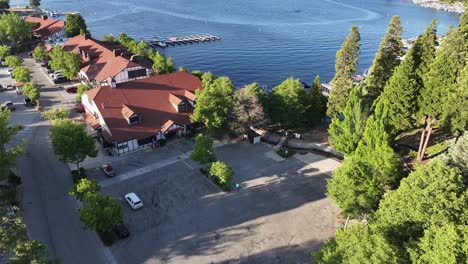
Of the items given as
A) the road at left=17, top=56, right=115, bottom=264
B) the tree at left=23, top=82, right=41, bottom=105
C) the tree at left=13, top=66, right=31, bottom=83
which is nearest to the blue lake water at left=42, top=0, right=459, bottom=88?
the tree at left=13, top=66, right=31, bottom=83

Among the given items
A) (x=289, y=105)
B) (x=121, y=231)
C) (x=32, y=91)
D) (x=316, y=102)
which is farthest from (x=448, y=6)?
(x=121, y=231)

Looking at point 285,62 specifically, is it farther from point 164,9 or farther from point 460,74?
point 164,9

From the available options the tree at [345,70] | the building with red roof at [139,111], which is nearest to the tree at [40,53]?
the building with red roof at [139,111]

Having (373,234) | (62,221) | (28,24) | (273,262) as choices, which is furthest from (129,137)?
(28,24)

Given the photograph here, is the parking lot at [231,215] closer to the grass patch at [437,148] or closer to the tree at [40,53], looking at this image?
the grass patch at [437,148]

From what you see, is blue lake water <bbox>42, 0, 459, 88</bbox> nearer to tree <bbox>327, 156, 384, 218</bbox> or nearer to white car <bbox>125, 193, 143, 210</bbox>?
white car <bbox>125, 193, 143, 210</bbox>

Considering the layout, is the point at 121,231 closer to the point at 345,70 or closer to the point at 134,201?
the point at 134,201

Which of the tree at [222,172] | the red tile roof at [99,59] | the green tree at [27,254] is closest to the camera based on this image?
the green tree at [27,254]
